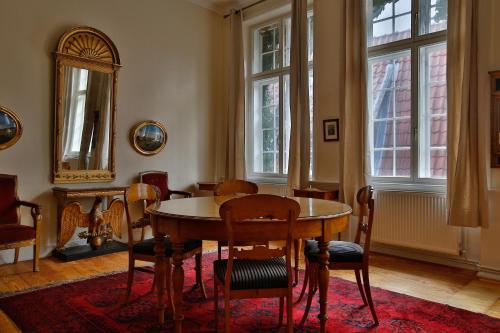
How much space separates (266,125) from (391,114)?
2053 millimetres

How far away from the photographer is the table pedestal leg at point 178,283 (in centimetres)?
221

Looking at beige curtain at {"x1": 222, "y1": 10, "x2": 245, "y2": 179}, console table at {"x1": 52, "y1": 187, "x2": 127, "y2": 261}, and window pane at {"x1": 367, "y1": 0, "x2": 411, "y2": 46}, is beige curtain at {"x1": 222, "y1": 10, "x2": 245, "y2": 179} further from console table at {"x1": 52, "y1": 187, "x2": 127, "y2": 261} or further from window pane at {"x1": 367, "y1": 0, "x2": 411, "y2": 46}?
window pane at {"x1": 367, "y1": 0, "x2": 411, "y2": 46}

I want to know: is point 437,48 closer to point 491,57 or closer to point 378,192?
point 491,57

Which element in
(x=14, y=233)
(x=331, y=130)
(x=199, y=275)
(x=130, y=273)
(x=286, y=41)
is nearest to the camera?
(x=130, y=273)

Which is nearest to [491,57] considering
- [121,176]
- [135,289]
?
[135,289]

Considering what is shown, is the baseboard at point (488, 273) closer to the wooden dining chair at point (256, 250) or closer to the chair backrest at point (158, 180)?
the wooden dining chair at point (256, 250)

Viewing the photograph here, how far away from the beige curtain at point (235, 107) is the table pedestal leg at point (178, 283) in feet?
11.7

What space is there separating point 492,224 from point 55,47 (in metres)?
4.85

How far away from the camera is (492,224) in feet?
11.1

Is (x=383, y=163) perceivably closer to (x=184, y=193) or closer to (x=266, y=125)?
(x=266, y=125)

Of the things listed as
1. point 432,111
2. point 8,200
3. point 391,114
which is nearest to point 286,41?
point 391,114

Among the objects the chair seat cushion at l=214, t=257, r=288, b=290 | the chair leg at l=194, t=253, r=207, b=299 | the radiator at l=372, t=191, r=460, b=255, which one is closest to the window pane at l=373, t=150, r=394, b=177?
the radiator at l=372, t=191, r=460, b=255

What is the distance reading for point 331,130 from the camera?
15.6 ft

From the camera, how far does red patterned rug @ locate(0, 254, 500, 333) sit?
7.94ft
